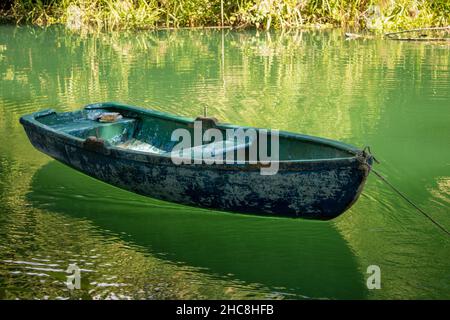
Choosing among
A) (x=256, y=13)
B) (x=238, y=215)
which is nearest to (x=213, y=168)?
(x=238, y=215)

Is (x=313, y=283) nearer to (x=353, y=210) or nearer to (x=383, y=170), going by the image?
(x=353, y=210)

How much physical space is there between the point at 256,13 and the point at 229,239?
1389 cm

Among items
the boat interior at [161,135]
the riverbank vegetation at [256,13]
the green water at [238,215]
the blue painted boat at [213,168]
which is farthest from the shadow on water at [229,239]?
the riverbank vegetation at [256,13]

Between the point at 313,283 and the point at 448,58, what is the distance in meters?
9.79

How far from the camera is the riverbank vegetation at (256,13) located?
17875 mm

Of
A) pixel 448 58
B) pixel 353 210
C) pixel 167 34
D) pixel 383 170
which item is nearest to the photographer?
pixel 353 210

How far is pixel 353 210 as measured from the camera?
229 inches

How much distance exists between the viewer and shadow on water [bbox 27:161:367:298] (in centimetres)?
477

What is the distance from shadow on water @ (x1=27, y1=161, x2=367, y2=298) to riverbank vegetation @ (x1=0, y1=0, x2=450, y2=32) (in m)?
12.8

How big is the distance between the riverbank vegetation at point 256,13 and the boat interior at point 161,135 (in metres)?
11.7

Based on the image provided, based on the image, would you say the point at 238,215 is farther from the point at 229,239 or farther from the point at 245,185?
the point at 245,185

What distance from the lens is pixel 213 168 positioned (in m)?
5.14
